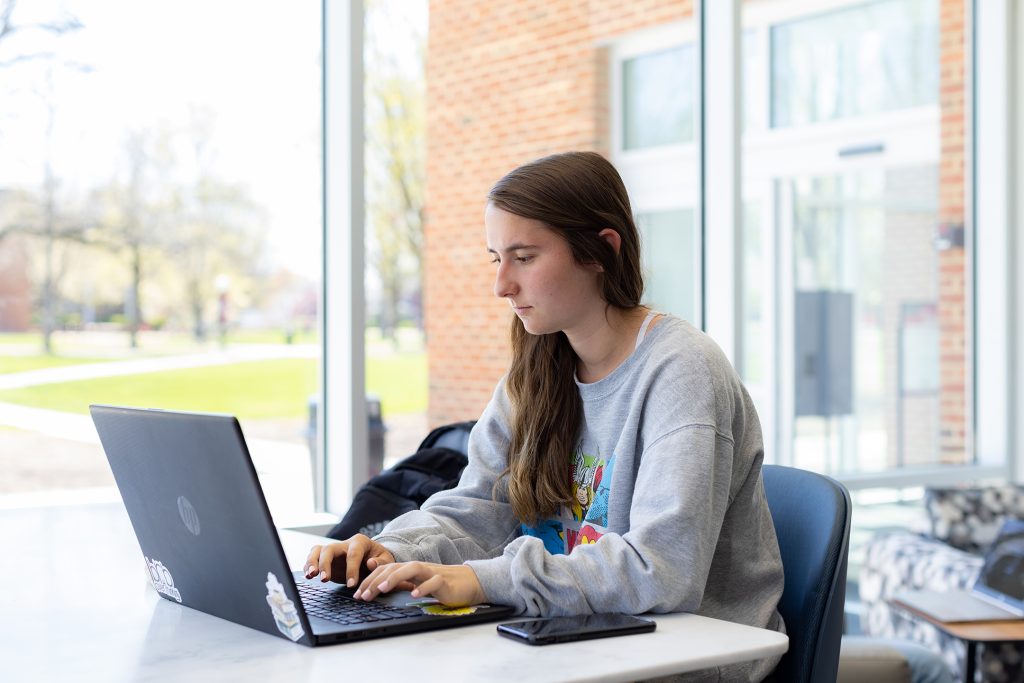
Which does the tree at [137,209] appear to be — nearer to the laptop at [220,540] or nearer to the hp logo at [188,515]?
the laptop at [220,540]

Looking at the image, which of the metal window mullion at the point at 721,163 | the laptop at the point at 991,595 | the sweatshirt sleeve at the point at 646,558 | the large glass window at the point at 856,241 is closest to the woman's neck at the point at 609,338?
the sweatshirt sleeve at the point at 646,558

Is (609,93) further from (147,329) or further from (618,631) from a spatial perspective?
(618,631)

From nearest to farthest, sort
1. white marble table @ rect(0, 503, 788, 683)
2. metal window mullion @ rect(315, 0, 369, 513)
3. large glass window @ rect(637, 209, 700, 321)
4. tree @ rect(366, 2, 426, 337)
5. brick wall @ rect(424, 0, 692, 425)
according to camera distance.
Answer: white marble table @ rect(0, 503, 788, 683) → metal window mullion @ rect(315, 0, 369, 513) → tree @ rect(366, 2, 426, 337) → brick wall @ rect(424, 0, 692, 425) → large glass window @ rect(637, 209, 700, 321)

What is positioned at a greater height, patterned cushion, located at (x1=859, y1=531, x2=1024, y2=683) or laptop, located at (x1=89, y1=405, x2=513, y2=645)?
laptop, located at (x1=89, y1=405, x2=513, y2=645)

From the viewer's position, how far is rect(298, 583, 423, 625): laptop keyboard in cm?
128

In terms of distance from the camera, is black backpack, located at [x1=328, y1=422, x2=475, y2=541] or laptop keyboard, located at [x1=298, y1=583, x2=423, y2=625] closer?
laptop keyboard, located at [x1=298, y1=583, x2=423, y2=625]

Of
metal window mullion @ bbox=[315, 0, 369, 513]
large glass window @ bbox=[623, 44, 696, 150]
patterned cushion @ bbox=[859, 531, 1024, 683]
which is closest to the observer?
patterned cushion @ bbox=[859, 531, 1024, 683]

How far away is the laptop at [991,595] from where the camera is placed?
8.13ft

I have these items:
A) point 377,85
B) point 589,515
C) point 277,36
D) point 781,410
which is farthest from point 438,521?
point 781,410

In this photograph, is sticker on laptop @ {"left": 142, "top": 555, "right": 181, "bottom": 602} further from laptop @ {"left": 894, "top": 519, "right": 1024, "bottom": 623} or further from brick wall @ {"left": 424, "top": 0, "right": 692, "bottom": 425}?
brick wall @ {"left": 424, "top": 0, "right": 692, "bottom": 425}

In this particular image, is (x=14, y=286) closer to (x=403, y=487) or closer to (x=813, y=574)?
(x=403, y=487)

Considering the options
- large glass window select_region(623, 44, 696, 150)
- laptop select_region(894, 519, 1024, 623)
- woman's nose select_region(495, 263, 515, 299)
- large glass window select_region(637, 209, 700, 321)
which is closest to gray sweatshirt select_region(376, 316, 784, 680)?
woman's nose select_region(495, 263, 515, 299)

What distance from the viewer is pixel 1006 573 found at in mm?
2615

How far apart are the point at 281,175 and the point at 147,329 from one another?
23.0 inches
